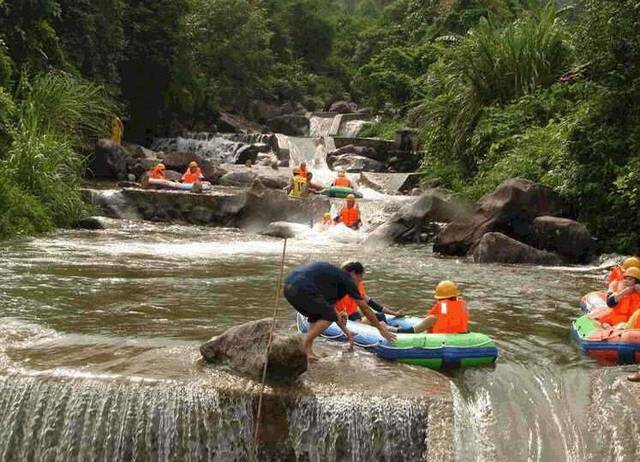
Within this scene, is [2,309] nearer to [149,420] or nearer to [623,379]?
[149,420]

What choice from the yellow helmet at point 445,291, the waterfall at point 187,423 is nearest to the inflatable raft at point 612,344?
the yellow helmet at point 445,291

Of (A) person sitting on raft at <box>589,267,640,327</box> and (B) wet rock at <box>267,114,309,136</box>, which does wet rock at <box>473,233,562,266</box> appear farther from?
(B) wet rock at <box>267,114,309,136</box>

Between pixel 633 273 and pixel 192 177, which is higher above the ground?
pixel 633 273

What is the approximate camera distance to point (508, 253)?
13.9m

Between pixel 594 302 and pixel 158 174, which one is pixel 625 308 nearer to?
pixel 594 302

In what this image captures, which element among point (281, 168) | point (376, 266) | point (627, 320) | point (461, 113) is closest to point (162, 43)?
point (281, 168)

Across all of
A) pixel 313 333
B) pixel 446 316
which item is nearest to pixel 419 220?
pixel 446 316

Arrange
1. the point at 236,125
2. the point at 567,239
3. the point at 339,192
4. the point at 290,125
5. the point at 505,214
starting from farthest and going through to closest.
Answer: the point at 290,125 < the point at 236,125 < the point at 339,192 < the point at 505,214 < the point at 567,239

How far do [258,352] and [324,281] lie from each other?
0.96 metres

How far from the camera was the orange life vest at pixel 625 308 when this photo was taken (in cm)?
813

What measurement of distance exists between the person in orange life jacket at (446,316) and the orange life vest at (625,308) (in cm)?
169

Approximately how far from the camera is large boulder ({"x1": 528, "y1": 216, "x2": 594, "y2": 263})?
1411 centimetres

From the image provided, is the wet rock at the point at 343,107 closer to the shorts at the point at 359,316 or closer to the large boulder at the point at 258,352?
the shorts at the point at 359,316

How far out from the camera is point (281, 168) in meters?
30.4
